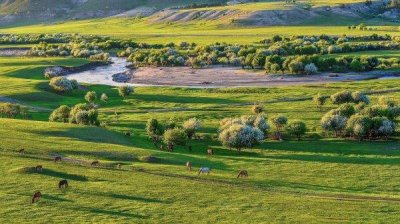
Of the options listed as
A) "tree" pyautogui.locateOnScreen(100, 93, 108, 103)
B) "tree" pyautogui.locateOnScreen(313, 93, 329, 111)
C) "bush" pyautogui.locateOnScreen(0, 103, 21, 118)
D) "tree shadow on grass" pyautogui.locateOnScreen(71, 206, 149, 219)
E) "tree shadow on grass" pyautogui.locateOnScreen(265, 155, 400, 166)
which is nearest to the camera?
"tree shadow on grass" pyautogui.locateOnScreen(71, 206, 149, 219)

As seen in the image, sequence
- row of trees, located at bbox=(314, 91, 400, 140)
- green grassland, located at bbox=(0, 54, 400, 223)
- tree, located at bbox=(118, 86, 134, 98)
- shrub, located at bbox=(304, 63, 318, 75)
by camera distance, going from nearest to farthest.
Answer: green grassland, located at bbox=(0, 54, 400, 223) < row of trees, located at bbox=(314, 91, 400, 140) < tree, located at bbox=(118, 86, 134, 98) < shrub, located at bbox=(304, 63, 318, 75)

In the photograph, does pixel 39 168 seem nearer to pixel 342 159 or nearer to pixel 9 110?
pixel 342 159

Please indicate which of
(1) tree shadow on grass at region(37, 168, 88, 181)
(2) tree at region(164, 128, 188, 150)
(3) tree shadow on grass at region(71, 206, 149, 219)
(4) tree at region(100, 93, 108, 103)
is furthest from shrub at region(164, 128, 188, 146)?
(4) tree at region(100, 93, 108, 103)

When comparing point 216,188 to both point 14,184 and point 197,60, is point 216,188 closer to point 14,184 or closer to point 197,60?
point 14,184

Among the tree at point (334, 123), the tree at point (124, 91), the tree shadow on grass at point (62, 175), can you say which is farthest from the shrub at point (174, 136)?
the tree at point (124, 91)

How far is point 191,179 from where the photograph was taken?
177 feet

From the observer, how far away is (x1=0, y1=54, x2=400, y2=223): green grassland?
44.0m

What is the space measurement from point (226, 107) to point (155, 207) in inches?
2428

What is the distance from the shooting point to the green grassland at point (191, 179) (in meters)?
44.0

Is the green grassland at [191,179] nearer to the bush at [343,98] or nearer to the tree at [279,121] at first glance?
the tree at [279,121]

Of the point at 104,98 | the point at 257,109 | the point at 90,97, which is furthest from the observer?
the point at 104,98

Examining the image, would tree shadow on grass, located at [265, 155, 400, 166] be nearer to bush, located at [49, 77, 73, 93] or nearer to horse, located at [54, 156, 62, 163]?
horse, located at [54, 156, 62, 163]

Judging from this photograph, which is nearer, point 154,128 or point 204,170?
point 204,170

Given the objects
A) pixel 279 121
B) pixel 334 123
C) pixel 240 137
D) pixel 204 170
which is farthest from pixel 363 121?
pixel 204 170
